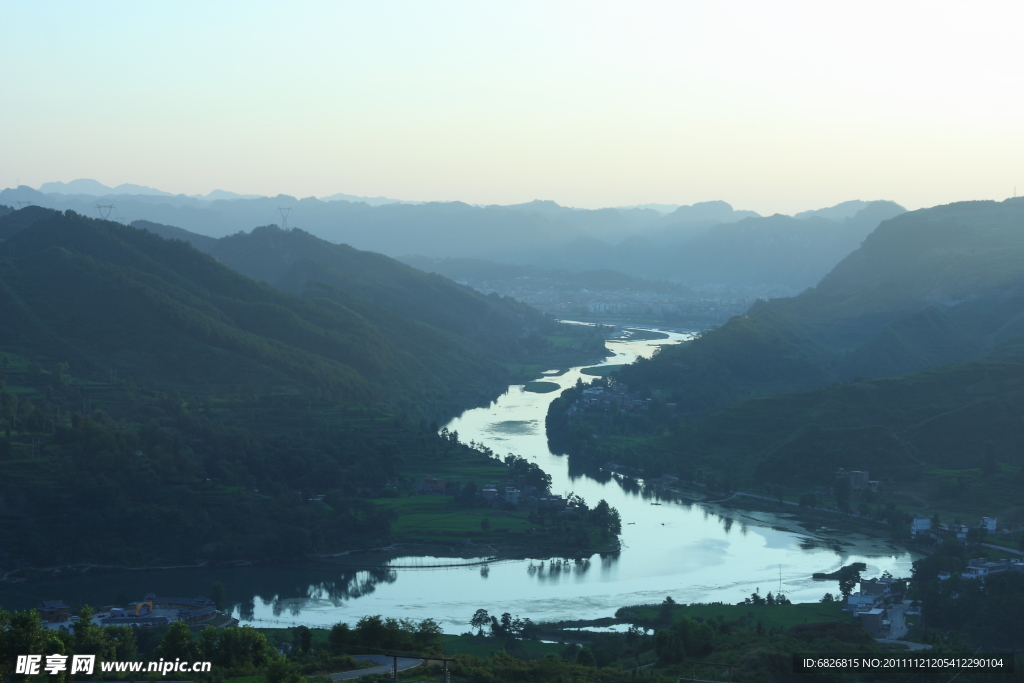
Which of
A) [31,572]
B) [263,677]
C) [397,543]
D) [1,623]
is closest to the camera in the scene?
[1,623]

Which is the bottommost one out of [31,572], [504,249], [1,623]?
[31,572]

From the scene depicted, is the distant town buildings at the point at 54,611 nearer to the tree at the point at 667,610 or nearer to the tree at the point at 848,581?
the tree at the point at 667,610

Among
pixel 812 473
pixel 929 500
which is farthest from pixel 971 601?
pixel 812 473

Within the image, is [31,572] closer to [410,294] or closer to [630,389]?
[630,389]

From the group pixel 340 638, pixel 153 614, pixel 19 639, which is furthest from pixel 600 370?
pixel 19 639

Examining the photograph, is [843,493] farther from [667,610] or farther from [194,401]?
[194,401]
